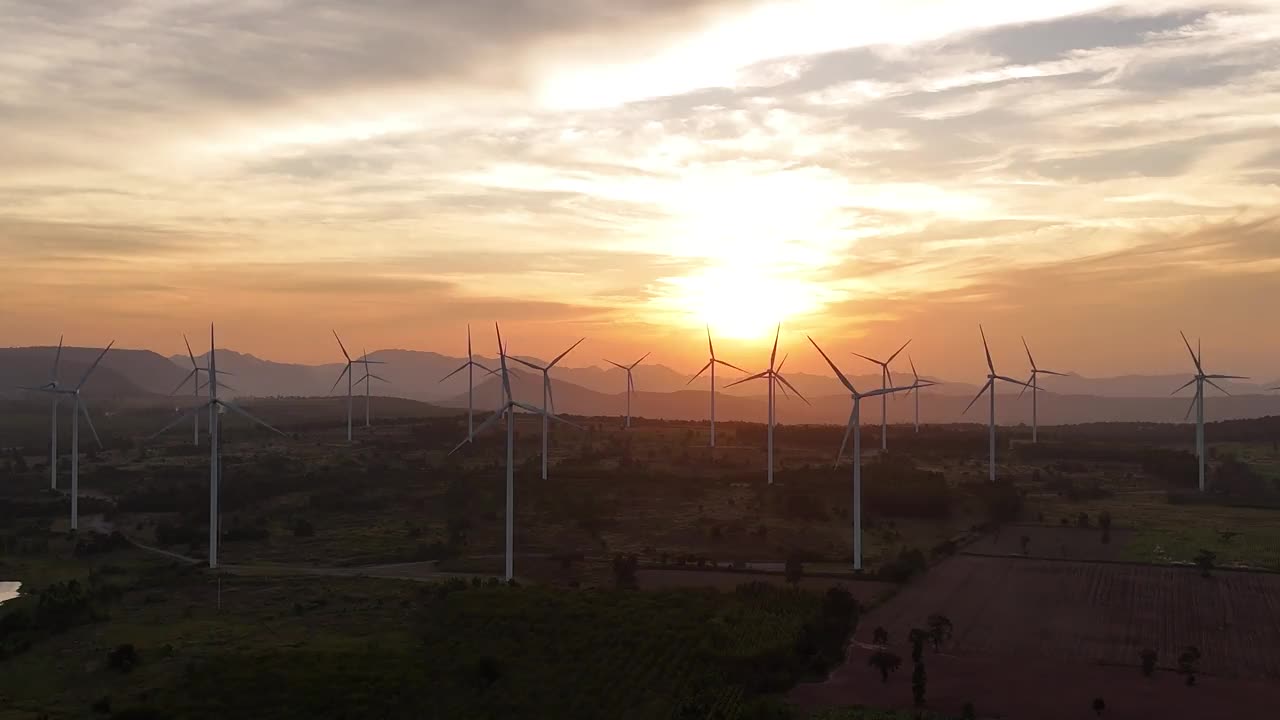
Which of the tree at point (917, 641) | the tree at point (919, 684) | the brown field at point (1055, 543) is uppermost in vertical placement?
the brown field at point (1055, 543)

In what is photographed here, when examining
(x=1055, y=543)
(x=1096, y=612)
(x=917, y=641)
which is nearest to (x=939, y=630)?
(x=917, y=641)

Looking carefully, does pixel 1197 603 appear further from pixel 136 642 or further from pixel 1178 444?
pixel 1178 444

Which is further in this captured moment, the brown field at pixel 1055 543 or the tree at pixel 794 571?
the brown field at pixel 1055 543

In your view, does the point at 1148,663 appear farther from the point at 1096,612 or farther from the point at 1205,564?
the point at 1205,564

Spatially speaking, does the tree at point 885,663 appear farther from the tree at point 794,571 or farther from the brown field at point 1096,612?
the tree at point 794,571

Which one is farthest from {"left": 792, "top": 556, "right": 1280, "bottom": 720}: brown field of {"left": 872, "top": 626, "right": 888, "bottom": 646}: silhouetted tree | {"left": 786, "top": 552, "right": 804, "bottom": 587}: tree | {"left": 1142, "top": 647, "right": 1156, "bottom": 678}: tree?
{"left": 786, "top": 552, "right": 804, "bottom": 587}: tree

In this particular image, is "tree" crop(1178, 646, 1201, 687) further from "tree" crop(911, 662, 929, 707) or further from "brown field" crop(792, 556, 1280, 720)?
"tree" crop(911, 662, 929, 707)

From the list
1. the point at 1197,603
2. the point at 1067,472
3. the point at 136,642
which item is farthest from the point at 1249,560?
the point at 136,642

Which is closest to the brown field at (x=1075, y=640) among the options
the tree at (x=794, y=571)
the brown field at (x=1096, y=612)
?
the brown field at (x=1096, y=612)
